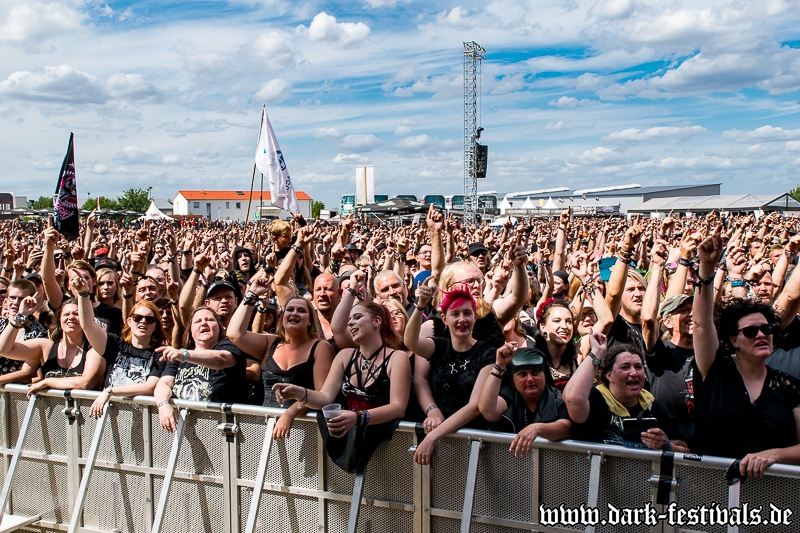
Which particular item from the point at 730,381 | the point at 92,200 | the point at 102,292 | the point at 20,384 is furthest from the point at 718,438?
the point at 92,200

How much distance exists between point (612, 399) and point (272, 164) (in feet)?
35.2

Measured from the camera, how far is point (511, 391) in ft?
12.6

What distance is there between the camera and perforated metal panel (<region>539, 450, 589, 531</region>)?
347 centimetres

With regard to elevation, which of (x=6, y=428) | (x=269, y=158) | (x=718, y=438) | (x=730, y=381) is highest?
(x=269, y=158)

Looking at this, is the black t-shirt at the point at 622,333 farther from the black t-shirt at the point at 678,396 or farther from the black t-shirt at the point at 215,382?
the black t-shirt at the point at 215,382

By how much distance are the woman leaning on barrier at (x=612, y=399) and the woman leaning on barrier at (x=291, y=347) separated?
4.90 feet

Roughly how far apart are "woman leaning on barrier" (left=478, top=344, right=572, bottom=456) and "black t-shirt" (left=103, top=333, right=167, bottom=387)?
230 centimetres

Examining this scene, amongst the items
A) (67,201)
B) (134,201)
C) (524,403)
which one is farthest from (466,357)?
(134,201)

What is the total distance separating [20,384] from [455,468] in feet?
10.8

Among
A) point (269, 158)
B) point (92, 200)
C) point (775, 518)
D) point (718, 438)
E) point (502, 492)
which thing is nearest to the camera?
point (775, 518)

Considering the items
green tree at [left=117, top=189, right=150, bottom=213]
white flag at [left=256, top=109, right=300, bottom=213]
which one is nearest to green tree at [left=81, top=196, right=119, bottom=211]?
green tree at [left=117, top=189, right=150, bottom=213]

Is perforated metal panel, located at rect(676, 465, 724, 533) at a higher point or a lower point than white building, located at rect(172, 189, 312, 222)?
lower

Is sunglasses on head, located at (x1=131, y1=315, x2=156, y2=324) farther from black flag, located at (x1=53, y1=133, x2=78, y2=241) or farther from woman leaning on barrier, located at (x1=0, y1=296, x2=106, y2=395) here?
black flag, located at (x1=53, y1=133, x2=78, y2=241)

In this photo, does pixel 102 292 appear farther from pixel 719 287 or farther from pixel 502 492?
pixel 719 287
